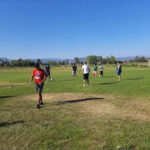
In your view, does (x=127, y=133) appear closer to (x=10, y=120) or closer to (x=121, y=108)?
(x=121, y=108)

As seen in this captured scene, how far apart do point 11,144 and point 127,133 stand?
310 cm

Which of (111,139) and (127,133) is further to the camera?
(127,133)

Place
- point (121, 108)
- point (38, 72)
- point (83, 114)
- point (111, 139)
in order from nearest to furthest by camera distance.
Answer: point (111, 139) → point (83, 114) → point (121, 108) → point (38, 72)

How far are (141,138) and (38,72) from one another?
15.9 ft

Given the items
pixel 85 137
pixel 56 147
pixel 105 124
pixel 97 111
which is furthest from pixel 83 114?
pixel 56 147

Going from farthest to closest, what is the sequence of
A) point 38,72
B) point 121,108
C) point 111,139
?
point 38,72
point 121,108
point 111,139

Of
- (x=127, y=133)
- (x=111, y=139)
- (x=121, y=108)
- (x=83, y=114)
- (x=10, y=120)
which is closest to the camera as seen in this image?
(x=111, y=139)

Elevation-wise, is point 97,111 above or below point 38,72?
below

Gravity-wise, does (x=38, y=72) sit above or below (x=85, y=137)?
above

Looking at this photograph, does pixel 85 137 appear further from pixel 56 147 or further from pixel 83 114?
pixel 83 114

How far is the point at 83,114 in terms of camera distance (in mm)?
5402

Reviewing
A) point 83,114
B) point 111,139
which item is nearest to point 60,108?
point 83,114

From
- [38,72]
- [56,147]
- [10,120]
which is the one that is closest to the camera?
[56,147]

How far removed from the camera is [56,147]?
3.41 meters
